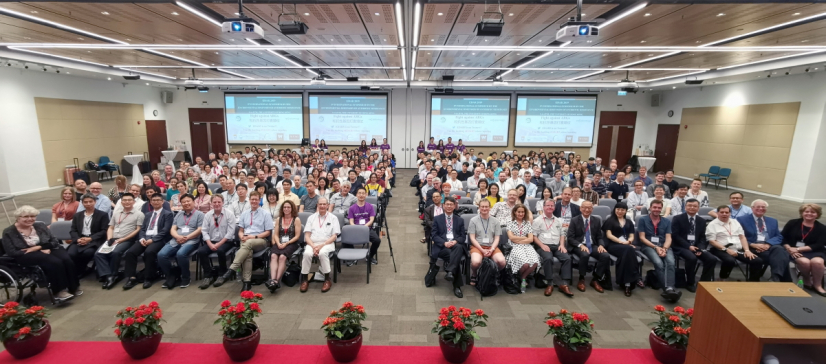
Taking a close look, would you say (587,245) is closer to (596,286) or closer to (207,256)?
(596,286)

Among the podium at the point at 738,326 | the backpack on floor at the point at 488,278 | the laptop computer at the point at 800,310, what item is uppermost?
the laptop computer at the point at 800,310

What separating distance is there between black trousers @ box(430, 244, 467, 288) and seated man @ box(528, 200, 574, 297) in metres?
1.03

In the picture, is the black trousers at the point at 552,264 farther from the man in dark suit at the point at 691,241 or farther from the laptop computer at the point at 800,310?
the laptop computer at the point at 800,310

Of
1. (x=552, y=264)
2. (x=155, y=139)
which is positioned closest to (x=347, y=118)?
(x=155, y=139)

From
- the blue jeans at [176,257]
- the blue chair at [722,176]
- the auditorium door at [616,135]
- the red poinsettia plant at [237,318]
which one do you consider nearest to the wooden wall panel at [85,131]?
the blue jeans at [176,257]

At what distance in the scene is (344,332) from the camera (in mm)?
2582

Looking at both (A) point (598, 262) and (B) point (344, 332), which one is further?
(A) point (598, 262)

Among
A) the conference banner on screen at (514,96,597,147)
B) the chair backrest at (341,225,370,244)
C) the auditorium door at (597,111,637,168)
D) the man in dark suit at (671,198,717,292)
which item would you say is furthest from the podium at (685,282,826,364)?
the auditorium door at (597,111,637,168)

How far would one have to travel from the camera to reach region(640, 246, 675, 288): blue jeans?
172 inches

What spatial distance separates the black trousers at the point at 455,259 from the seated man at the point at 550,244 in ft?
3.39

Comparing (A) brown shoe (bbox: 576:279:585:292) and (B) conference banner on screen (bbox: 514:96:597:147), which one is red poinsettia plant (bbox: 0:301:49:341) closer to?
(A) brown shoe (bbox: 576:279:585:292)

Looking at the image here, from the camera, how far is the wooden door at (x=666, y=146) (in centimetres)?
1504

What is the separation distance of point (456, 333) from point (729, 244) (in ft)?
14.8

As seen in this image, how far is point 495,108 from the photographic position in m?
15.6
